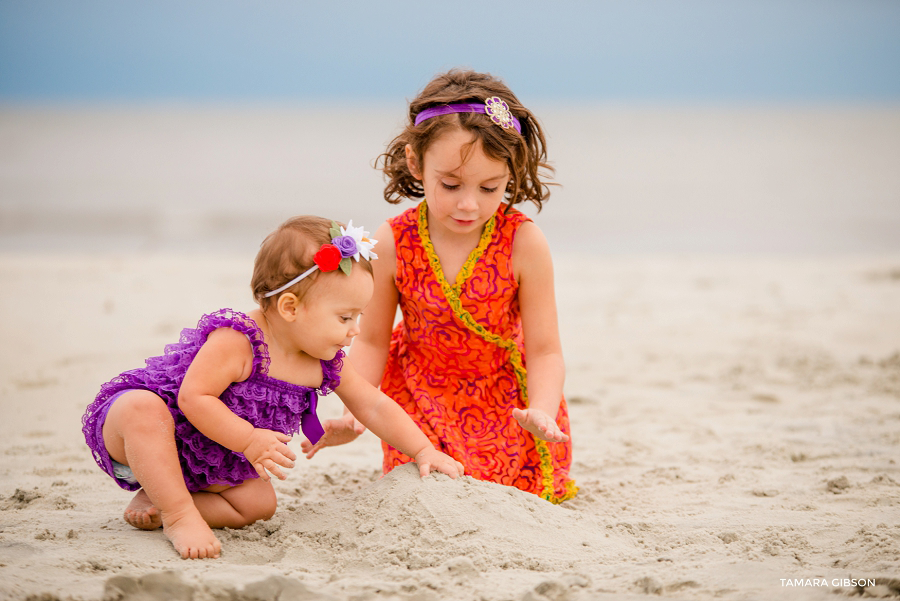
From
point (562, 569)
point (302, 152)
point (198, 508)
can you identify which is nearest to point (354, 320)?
point (198, 508)

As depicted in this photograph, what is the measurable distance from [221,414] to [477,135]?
3.79 ft

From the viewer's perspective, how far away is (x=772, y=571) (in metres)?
1.95

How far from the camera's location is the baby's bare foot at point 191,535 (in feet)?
6.78

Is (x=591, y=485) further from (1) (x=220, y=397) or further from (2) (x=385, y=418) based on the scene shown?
(1) (x=220, y=397)

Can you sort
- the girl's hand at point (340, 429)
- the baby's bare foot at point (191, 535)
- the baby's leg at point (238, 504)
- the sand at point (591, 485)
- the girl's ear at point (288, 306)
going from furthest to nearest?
the girl's hand at point (340, 429) < the baby's leg at point (238, 504) < the girl's ear at point (288, 306) < the baby's bare foot at point (191, 535) < the sand at point (591, 485)

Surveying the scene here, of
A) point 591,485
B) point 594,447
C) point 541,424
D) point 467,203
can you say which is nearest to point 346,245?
point 467,203

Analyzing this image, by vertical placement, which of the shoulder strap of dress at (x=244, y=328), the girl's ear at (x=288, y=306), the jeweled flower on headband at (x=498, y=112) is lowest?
the shoulder strap of dress at (x=244, y=328)

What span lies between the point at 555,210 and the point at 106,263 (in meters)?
8.01

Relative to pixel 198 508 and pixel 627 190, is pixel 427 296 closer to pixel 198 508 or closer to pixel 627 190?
pixel 198 508

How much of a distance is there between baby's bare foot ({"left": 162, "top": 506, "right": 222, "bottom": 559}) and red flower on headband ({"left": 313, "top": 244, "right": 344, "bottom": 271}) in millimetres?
773

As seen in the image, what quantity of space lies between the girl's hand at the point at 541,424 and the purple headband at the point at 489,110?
924 millimetres

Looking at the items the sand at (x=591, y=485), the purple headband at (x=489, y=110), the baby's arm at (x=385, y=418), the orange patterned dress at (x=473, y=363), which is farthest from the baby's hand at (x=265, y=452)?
the purple headband at (x=489, y=110)

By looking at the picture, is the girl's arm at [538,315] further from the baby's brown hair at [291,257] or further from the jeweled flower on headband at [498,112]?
the baby's brown hair at [291,257]

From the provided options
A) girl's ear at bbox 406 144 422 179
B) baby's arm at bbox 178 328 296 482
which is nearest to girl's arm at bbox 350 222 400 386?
girl's ear at bbox 406 144 422 179
